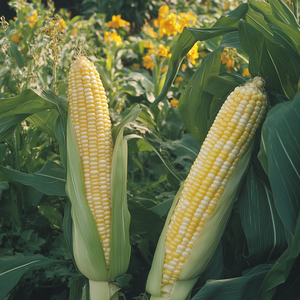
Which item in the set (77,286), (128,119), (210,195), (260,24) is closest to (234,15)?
(260,24)

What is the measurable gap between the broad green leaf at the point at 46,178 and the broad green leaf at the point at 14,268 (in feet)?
1.12

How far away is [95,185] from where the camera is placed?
4.51ft

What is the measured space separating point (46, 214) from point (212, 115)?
46.4 inches

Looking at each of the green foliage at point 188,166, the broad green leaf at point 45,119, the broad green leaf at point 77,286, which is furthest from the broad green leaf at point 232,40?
the broad green leaf at point 77,286

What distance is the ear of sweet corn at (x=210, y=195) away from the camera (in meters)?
1.22

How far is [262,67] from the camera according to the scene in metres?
1.37

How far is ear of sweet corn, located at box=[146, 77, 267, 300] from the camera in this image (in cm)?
122

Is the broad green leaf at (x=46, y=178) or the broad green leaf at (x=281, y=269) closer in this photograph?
the broad green leaf at (x=281, y=269)

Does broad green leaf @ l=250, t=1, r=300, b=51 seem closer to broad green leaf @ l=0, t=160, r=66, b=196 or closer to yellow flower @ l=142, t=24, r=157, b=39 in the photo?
broad green leaf @ l=0, t=160, r=66, b=196

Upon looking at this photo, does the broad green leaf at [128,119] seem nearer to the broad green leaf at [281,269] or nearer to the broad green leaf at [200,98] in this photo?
the broad green leaf at [200,98]

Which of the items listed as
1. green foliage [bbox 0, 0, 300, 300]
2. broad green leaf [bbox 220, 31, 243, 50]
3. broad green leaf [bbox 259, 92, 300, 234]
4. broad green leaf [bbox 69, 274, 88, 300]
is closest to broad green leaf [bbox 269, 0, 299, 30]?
green foliage [bbox 0, 0, 300, 300]

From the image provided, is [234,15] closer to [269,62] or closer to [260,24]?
[260,24]

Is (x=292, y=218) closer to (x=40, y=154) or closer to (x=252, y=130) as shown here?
(x=252, y=130)

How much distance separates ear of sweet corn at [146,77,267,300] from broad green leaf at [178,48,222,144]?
0.39 metres
